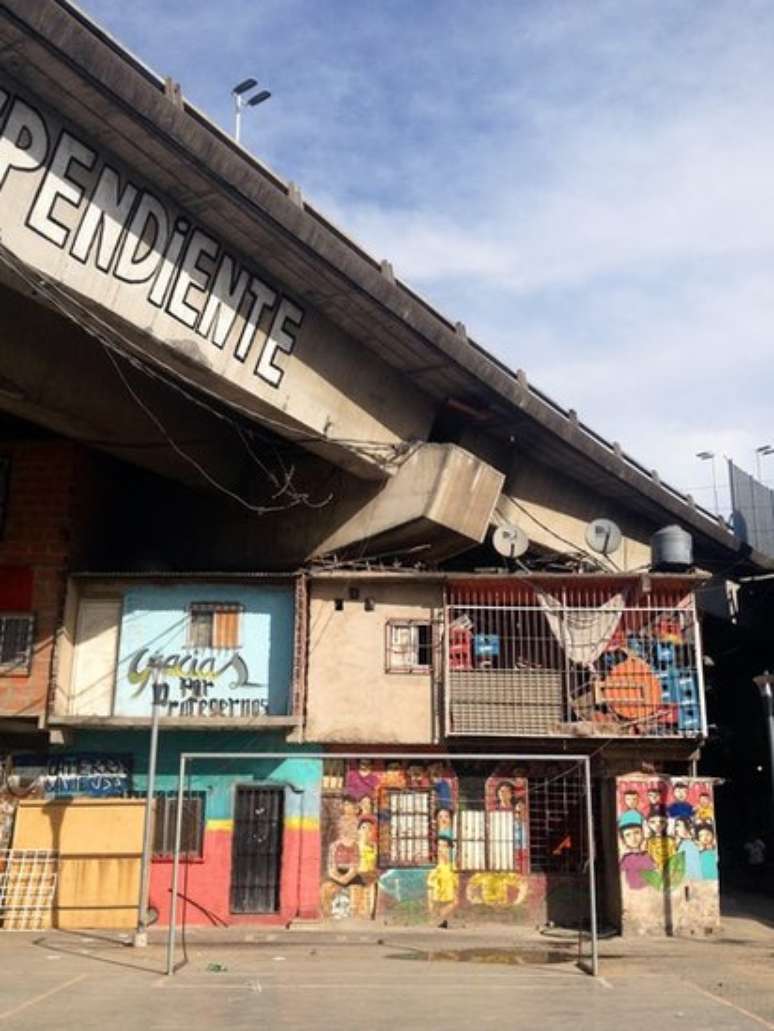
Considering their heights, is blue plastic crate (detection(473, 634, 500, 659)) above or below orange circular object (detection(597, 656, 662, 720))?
above

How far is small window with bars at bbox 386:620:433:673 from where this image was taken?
951 inches

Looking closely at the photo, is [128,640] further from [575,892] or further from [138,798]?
[575,892]

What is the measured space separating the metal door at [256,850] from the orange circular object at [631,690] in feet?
26.3

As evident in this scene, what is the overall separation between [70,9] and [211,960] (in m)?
15.3

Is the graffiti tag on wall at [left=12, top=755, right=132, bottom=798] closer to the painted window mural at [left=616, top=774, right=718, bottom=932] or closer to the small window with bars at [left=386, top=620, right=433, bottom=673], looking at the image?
the small window with bars at [left=386, top=620, right=433, bottom=673]

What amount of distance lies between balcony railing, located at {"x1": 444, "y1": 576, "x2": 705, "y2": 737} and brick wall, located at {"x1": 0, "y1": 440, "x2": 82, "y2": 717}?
924 centimetres

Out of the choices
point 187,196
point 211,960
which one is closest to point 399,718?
point 211,960

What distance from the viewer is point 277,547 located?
26.0 meters

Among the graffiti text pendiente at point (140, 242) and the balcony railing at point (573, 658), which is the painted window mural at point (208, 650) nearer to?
the balcony railing at point (573, 658)

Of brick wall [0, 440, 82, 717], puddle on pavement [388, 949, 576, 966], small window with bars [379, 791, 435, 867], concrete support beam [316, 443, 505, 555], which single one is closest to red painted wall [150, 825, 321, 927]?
small window with bars [379, 791, 435, 867]

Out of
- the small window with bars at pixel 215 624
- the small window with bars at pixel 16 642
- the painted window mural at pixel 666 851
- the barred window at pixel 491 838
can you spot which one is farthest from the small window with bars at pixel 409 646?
the small window with bars at pixel 16 642

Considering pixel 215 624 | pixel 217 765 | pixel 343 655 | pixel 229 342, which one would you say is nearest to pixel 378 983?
pixel 217 765

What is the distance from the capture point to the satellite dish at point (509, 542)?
84.2 feet

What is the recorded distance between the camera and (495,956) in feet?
61.6
